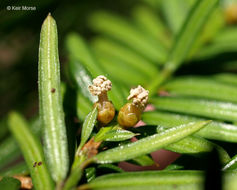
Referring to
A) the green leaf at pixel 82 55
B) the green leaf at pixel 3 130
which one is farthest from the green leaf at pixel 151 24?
the green leaf at pixel 3 130

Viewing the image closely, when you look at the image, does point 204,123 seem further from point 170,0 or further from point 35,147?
point 170,0

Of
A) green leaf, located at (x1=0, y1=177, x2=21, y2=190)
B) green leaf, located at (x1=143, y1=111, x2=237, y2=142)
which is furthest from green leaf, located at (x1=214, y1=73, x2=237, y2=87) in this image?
green leaf, located at (x1=0, y1=177, x2=21, y2=190)

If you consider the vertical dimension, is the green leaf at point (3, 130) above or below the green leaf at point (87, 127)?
below

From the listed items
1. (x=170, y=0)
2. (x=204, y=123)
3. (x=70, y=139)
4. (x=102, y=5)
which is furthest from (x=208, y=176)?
(x=102, y=5)

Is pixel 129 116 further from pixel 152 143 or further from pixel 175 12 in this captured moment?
pixel 175 12

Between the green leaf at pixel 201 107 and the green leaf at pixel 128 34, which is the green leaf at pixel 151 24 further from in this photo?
the green leaf at pixel 201 107

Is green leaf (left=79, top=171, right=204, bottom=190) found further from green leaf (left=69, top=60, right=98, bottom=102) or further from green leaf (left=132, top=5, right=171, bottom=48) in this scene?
green leaf (left=132, top=5, right=171, bottom=48)
